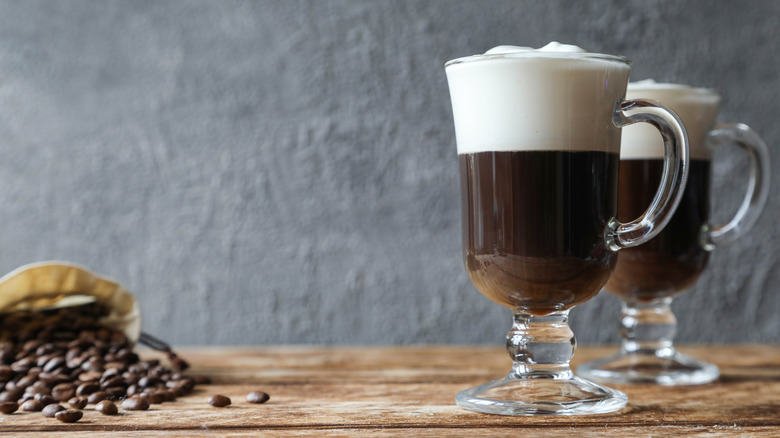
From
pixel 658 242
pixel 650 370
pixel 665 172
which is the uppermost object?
pixel 665 172

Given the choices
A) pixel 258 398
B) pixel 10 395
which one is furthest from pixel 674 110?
pixel 10 395

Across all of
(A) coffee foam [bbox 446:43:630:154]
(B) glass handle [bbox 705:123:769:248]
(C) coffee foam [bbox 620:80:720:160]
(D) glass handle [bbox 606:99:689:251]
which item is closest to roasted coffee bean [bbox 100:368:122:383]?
(A) coffee foam [bbox 446:43:630:154]

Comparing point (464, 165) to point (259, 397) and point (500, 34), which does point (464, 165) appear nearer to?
point (259, 397)

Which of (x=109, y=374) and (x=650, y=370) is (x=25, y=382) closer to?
(x=109, y=374)

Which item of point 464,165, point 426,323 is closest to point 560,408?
point 464,165

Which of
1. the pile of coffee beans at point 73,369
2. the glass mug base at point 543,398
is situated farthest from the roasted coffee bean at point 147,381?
the glass mug base at point 543,398

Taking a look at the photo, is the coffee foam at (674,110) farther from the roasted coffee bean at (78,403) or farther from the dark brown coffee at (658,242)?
the roasted coffee bean at (78,403)
